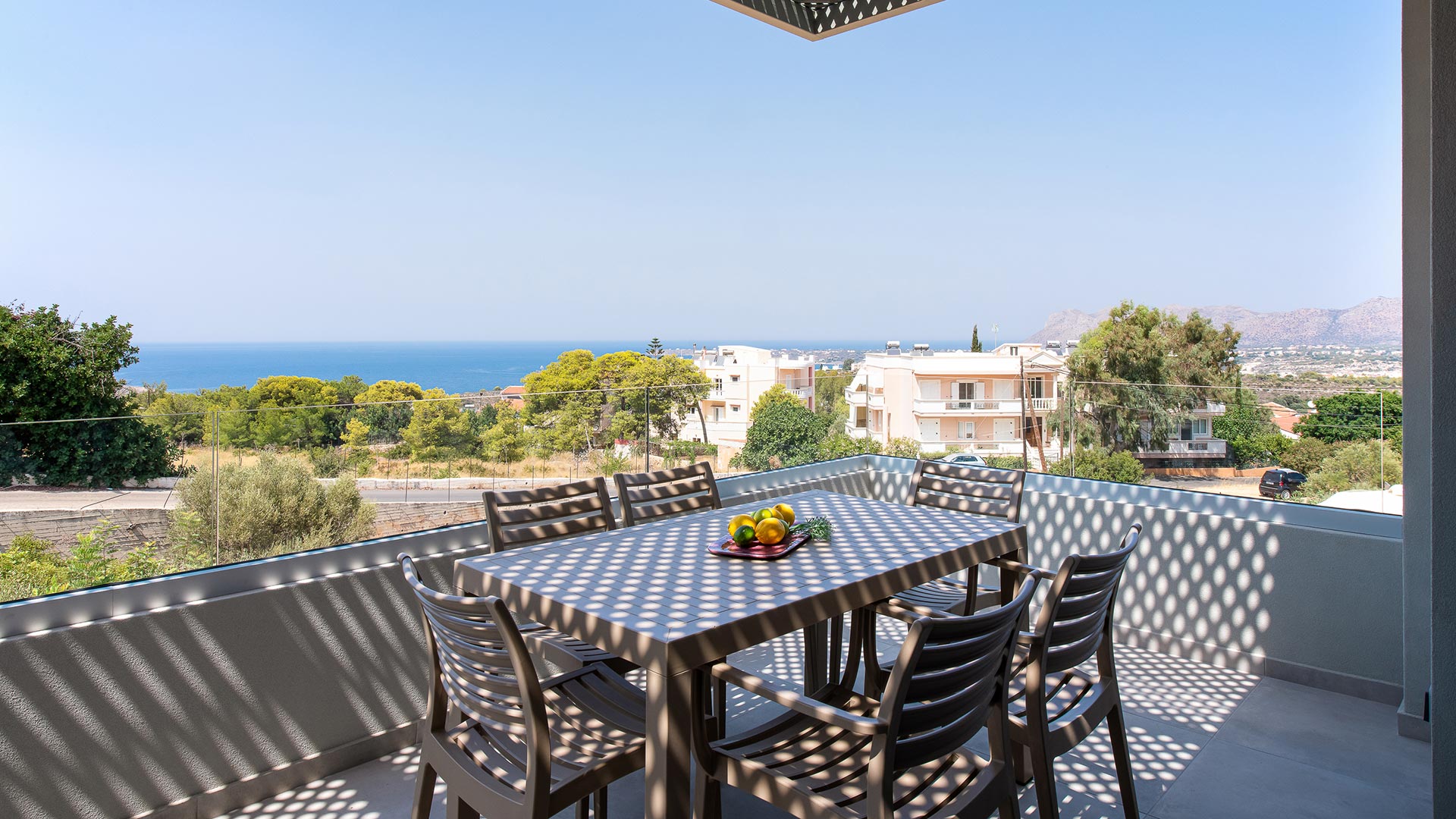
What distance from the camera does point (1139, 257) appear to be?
35.7m

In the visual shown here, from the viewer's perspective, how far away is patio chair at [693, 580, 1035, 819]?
5.34ft

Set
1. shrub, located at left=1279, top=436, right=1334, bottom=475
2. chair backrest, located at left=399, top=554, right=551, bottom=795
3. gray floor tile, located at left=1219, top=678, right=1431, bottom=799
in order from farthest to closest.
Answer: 1. shrub, located at left=1279, top=436, right=1334, bottom=475
2. gray floor tile, located at left=1219, top=678, right=1431, bottom=799
3. chair backrest, located at left=399, top=554, right=551, bottom=795

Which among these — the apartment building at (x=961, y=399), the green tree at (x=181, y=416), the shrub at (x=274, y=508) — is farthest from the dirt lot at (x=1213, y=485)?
the green tree at (x=181, y=416)

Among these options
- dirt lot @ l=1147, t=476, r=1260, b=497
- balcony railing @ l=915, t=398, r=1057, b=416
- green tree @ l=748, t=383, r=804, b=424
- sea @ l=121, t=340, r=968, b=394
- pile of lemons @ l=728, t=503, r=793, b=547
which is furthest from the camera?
sea @ l=121, t=340, r=968, b=394

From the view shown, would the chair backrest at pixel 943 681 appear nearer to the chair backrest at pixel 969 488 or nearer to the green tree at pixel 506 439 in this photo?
the chair backrest at pixel 969 488

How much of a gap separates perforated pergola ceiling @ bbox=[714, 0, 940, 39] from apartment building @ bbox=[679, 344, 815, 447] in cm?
244

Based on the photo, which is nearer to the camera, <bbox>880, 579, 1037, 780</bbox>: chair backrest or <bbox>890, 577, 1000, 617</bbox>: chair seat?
<bbox>880, 579, 1037, 780</bbox>: chair backrest

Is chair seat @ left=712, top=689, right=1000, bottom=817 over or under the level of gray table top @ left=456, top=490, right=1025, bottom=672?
under

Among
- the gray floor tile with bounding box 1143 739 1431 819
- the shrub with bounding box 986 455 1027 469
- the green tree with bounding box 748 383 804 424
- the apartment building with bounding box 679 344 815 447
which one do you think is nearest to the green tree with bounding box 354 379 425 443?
the apartment building with bounding box 679 344 815 447

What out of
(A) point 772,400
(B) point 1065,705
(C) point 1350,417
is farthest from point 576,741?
(C) point 1350,417

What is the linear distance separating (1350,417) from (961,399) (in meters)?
3.87

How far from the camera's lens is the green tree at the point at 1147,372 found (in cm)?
711

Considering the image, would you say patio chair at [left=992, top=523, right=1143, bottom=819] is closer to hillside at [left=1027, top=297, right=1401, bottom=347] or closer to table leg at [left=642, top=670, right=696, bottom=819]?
table leg at [left=642, top=670, right=696, bottom=819]

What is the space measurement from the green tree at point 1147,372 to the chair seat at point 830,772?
494 centimetres
